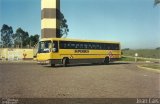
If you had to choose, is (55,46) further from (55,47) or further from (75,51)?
(75,51)

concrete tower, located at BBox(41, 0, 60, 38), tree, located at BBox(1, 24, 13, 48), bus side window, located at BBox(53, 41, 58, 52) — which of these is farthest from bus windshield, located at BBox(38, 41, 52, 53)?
tree, located at BBox(1, 24, 13, 48)

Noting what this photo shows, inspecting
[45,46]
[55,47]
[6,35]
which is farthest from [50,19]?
[6,35]

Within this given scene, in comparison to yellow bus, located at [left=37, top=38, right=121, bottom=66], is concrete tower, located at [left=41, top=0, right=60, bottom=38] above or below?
above

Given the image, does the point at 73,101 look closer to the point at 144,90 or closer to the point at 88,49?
the point at 144,90

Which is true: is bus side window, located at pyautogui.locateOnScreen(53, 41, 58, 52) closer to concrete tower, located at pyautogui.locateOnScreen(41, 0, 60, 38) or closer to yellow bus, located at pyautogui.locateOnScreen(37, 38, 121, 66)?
yellow bus, located at pyautogui.locateOnScreen(37, 38, 121, 66)

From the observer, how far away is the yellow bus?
29.2 meters

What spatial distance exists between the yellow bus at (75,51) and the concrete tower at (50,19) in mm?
9360

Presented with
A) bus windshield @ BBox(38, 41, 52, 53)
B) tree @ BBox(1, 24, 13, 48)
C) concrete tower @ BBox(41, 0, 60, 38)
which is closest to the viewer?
bus windshield @ BBox(38, 41, 52, 53)

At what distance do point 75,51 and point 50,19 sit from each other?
12.9 metres

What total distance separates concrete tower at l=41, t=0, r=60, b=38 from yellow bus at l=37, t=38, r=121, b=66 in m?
9.36

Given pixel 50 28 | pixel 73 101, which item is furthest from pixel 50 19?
pixel 73 101

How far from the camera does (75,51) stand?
31719 millimetres

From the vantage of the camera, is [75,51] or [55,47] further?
[75,51]

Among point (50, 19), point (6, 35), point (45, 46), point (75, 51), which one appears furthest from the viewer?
point (6, 35)
